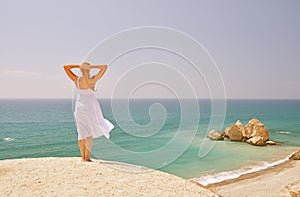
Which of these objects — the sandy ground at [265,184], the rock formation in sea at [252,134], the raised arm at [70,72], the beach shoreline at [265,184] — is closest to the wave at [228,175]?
the beach shoreline at [265,184]

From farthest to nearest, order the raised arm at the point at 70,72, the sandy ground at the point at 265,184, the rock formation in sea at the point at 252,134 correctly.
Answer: the rock formation in sea at the point at 252,134 → the sandy ground at the point at 265,184 → the raised arm at the point at 70,72

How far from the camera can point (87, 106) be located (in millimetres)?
6281

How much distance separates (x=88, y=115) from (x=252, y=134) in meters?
31.7

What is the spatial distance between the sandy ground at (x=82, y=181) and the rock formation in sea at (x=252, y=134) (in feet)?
94.4

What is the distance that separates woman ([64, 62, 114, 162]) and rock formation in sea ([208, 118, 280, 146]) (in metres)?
29.3

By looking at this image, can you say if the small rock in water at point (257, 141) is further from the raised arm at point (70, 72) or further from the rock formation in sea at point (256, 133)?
the raised arm at point (70, 72)

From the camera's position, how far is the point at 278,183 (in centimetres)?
1465

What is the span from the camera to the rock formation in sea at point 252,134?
3200 centimetres

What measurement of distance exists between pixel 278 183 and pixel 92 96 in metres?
13.2

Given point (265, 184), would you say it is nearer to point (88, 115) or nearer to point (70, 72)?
point (88, 115)

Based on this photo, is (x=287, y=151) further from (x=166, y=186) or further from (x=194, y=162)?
(x=166, y=186)

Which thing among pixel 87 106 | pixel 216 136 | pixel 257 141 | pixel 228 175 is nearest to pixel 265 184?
pixel 228 175

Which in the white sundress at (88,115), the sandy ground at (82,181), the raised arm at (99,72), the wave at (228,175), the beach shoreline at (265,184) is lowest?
the wave at (228,175)

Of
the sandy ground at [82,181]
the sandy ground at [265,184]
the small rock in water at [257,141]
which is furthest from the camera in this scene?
the small rock in water at [257,141]
